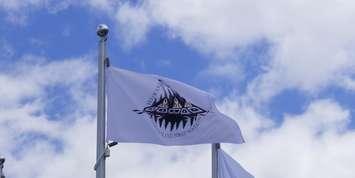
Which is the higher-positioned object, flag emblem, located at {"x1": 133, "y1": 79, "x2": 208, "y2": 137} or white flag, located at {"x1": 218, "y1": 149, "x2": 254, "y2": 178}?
white flag, located at {"x1": 218, "y1": 149, "x2": 254, "y2": 178}

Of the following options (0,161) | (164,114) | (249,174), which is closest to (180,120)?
(164,114)

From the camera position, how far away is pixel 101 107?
17.3 metres

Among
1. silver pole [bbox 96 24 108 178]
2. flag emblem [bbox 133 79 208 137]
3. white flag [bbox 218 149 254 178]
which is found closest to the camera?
silver pole [bbox 96 24 108 178]

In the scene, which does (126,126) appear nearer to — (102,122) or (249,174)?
(102,122)

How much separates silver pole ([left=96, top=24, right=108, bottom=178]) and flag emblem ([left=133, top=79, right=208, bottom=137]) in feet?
2.70

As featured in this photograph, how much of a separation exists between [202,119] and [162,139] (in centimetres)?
142

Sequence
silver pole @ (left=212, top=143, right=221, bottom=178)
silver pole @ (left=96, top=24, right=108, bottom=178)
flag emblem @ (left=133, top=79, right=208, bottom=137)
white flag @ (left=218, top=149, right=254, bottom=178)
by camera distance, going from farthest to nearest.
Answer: white flag @ (left=218, top=149, right=254, bottom=178), silver pole @ (left=212, top=143, right=221, bottom=178), flag emblem @ (left=133, top=79, right=208, bottom=137), silver pole @ (left=96, top=24, right=108, bottom=178)

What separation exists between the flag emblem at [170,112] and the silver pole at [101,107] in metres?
0.82

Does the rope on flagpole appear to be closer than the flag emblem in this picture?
Yes

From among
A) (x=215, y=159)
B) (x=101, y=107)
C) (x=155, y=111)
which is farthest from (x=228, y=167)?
(x=101, y=107)

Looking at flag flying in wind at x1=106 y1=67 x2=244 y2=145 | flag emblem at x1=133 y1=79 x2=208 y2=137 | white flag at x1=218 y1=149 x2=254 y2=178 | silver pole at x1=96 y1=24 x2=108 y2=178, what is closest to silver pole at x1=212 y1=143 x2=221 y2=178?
white flag at x1=218 y1=149 x2=254 y2=178

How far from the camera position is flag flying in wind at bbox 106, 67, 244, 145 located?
17609 mm

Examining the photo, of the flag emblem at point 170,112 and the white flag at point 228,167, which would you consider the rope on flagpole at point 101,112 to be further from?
the white flag at point 228,167

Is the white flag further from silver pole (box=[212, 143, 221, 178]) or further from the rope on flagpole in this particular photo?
the rope on flagpole
